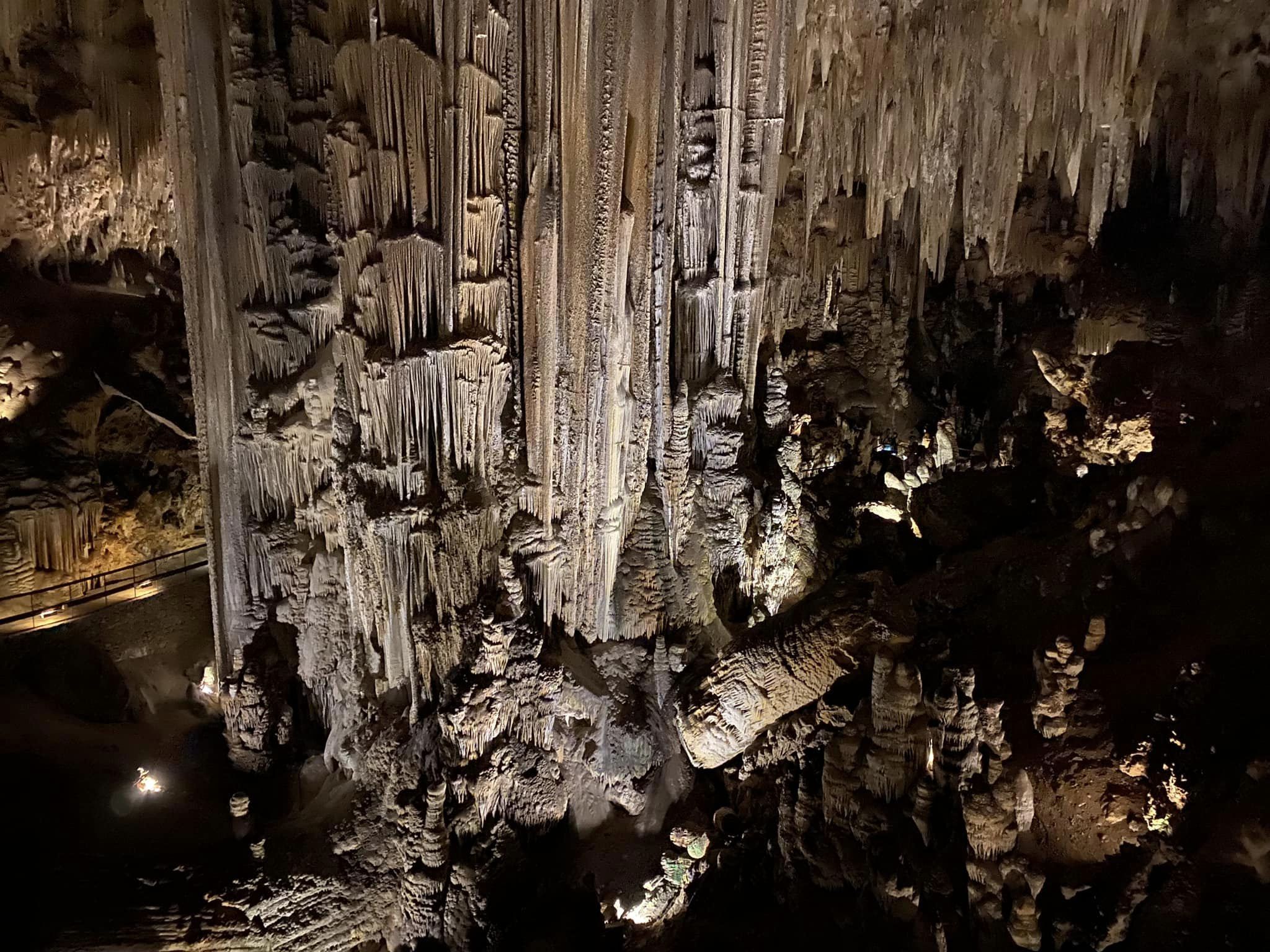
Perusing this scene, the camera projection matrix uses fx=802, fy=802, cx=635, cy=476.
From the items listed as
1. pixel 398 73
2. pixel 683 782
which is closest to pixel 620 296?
pixel 398 73

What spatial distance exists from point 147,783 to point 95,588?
12.2 ft

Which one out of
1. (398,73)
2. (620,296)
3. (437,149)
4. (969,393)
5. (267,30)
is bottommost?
(969,393)

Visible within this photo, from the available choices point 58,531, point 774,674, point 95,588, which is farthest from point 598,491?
point 58,531

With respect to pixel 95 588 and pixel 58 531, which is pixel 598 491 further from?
pixel 58 531

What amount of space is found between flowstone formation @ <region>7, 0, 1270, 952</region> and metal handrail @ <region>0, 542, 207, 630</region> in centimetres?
289

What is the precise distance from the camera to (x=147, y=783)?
6910 mm

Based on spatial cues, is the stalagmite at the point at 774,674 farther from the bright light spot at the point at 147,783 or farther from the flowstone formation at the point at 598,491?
the bright light spot at the point at 147,783

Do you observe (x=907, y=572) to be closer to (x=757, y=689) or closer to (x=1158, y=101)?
(x=757, y=689)

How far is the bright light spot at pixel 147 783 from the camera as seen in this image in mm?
6906

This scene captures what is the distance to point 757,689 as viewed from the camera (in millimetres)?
6523

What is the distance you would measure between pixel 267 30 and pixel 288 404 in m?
3.07

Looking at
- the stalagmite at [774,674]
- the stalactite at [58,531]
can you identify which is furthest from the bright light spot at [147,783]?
the stalagmite at [774,674]

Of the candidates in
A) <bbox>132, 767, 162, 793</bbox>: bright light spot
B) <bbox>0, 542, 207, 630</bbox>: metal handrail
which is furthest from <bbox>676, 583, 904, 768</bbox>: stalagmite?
<bbox>0, 542, 207, 630</bbox>: metal handrail

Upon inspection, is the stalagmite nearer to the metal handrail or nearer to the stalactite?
the metal handrail
